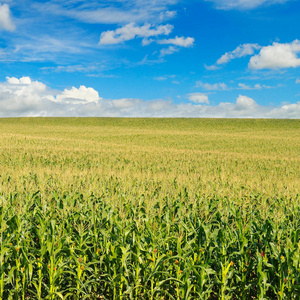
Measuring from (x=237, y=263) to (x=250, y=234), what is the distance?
635 millimetres

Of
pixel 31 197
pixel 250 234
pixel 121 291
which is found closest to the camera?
pixel 121 291

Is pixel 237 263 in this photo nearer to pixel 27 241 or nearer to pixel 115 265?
pixel 115 265

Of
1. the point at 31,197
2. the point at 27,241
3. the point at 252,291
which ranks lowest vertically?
the point at 252,291

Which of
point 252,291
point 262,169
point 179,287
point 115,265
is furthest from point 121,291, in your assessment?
point 262,169

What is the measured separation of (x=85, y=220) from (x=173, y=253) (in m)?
2.08

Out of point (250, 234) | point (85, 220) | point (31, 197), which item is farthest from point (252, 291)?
point (31, 197)

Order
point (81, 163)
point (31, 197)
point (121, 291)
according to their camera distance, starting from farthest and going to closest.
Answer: point (81, 163) < point (31, 197) < point (121, 291)

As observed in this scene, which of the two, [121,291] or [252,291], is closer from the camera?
[121,291]

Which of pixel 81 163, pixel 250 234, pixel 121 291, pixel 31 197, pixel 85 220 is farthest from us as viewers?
pixel 81 163

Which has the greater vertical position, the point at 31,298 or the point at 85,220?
the point at 85,220

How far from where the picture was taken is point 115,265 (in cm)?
528

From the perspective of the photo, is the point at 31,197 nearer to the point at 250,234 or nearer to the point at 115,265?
the point at 115,265

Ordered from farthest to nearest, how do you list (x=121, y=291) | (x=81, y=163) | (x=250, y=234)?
(x=81, y=163) < (x=250, y=234) < (x=121, y=291)

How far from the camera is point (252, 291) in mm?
5684
